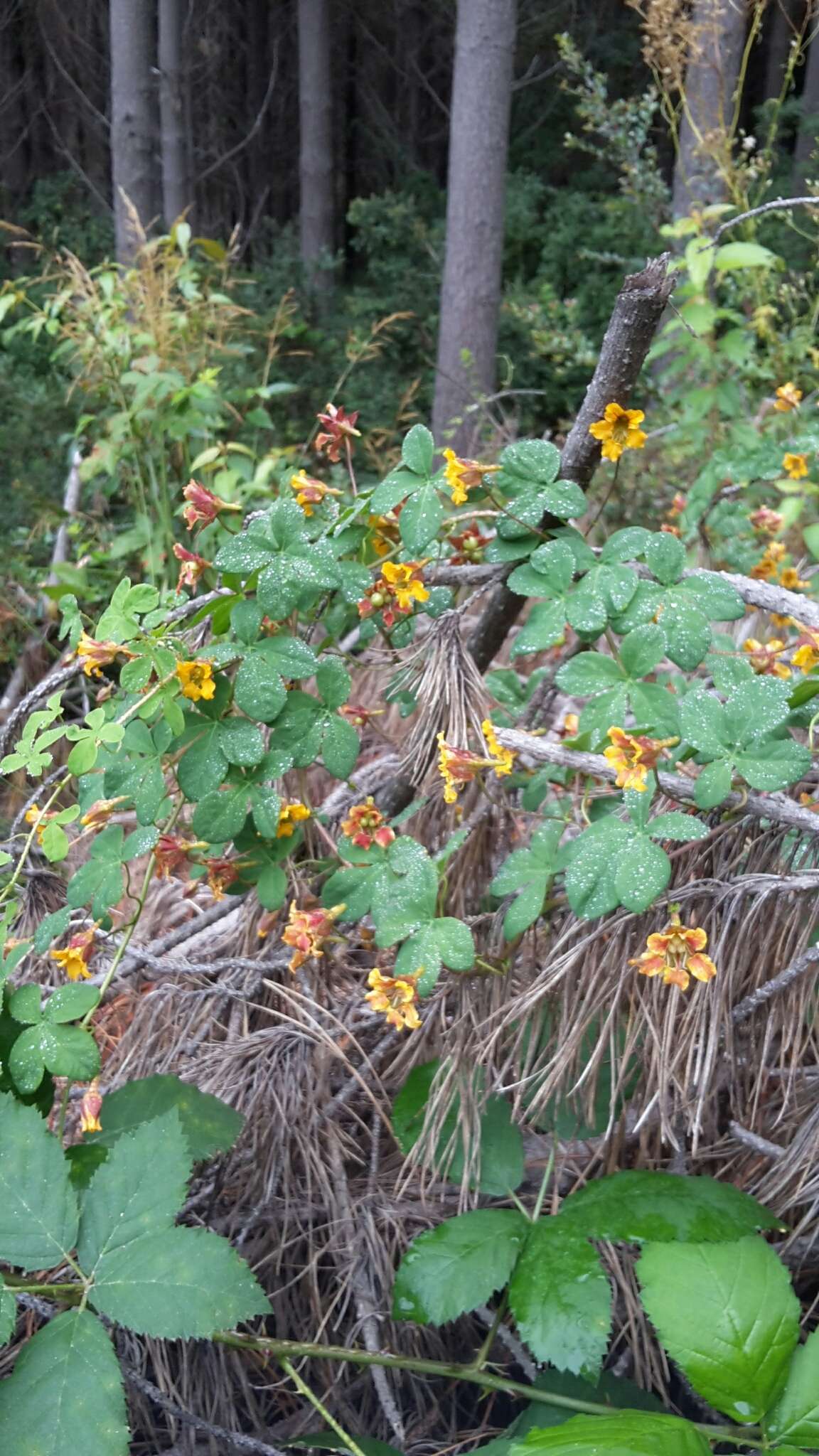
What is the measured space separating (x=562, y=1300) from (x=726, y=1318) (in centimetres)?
15

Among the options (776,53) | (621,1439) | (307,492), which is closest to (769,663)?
(307,492)

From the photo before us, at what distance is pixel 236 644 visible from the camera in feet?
3.60

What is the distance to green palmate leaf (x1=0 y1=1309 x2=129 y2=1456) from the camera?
892 mm

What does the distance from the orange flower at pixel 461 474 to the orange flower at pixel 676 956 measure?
466mm

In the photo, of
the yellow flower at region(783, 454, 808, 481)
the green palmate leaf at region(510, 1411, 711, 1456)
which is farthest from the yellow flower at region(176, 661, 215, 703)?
the yellow flower at region(783, 454, 808, 481)

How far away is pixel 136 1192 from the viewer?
101 cm

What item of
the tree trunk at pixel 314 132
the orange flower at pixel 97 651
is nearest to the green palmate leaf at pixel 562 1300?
the orange flower at pixel 97 651

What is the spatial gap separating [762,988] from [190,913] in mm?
954

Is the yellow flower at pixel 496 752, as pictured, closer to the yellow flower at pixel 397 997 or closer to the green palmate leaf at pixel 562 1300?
the yellow flower at pixel 397 997

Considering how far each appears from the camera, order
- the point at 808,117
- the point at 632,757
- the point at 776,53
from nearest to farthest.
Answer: the point at 632,757 < the point at 808,117 < the point at 776,53

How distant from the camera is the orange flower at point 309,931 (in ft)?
3.72

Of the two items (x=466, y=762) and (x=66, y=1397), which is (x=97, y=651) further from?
(x=66, y=1397)

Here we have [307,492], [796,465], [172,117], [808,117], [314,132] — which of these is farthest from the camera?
[314,132]

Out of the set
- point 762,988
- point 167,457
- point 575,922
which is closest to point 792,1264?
point 762,988
